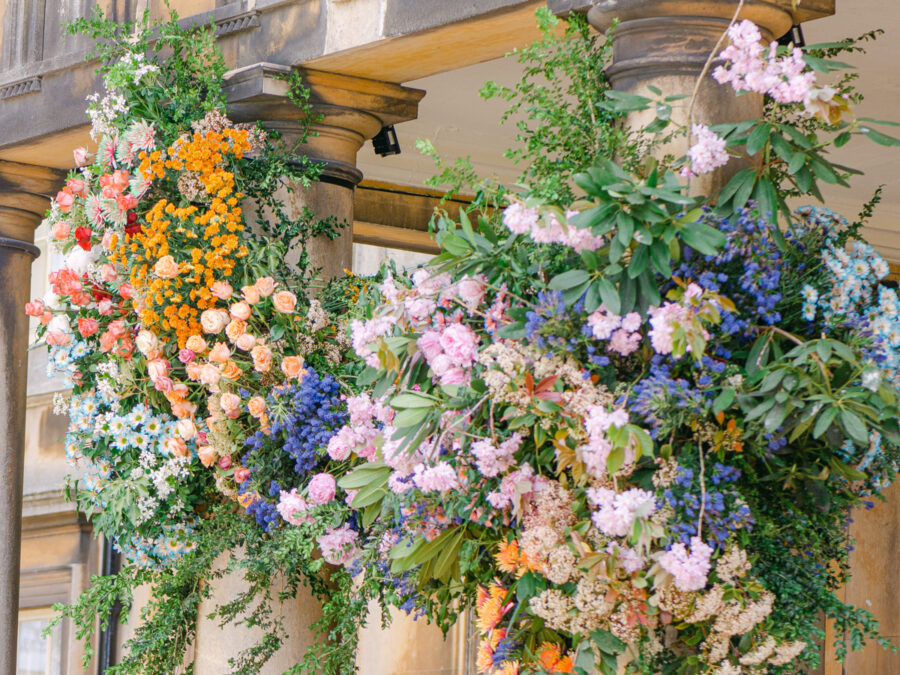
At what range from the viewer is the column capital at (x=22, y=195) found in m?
5.79

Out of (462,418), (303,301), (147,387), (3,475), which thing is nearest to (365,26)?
(303,301)

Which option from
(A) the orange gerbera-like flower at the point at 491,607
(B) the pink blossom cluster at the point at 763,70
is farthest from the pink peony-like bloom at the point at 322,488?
(B) the pink blossom cluster at the point at 763,70

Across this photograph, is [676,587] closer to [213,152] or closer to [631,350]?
[631,350]

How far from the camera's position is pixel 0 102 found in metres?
5.57

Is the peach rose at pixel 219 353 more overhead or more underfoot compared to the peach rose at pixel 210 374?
more overhead

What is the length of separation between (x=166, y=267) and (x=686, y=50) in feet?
5.65

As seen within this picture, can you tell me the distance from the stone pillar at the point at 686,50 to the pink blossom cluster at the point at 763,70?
0.28 m

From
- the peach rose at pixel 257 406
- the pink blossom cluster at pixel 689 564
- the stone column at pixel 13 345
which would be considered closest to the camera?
the pink blossom cluster at pixel 689 564

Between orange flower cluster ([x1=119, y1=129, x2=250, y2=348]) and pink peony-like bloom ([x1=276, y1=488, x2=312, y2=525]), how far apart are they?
2.32 feet

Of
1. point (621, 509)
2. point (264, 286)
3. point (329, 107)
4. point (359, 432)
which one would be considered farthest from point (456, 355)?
point (329, 107)

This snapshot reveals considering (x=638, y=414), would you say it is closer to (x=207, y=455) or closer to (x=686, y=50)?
(x=686, y=50)

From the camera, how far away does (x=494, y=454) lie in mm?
2883

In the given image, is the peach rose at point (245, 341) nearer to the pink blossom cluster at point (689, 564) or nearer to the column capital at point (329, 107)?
the column capital at point (329, 107)

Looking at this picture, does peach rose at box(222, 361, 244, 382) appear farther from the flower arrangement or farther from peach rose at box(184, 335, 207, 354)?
the flower arrangement
